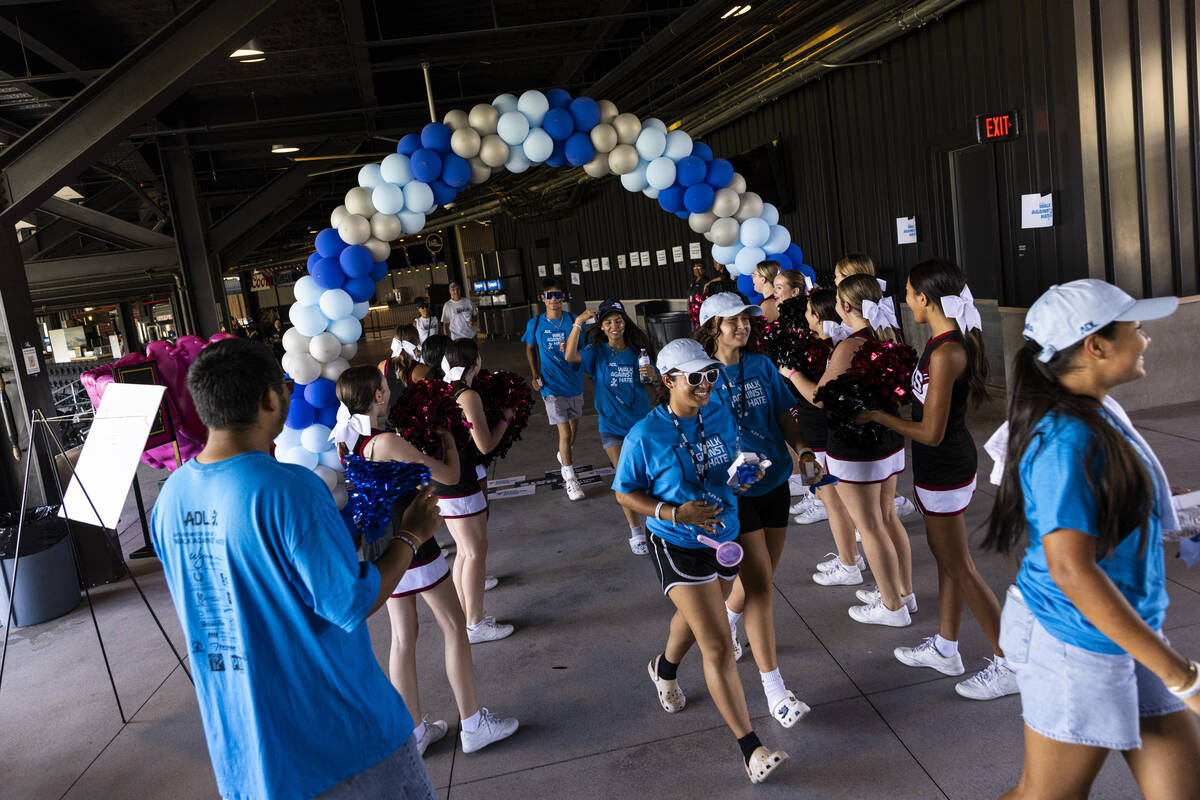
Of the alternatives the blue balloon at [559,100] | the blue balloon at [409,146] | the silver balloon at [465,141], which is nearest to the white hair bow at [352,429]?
the silver balloon at [465,141]

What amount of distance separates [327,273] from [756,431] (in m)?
4.44

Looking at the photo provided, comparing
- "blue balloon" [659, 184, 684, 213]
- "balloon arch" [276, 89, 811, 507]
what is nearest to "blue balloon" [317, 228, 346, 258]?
"balloon arch" [276, 89, 811, 507]

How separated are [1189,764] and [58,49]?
1167 centimetres

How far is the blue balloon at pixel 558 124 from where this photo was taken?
7109 millimetres

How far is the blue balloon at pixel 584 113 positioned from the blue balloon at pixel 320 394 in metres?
3.05

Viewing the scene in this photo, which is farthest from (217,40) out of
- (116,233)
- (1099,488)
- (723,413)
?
(116,233)

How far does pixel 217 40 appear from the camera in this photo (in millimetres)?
6754

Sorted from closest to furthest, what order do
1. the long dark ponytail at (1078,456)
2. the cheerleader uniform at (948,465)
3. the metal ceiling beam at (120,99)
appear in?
1. the long dark ponytail at (1078,456)
2. the cheerleader uniform at (948,465)
3. the metal ceiling beam at (120,99)

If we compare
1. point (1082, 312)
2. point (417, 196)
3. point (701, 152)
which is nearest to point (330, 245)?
point (417, 196)

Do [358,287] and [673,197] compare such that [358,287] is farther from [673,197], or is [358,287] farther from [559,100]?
[673,197]

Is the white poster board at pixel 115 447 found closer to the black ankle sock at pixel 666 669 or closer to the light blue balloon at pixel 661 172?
the black ankle sock at pixel 666 669

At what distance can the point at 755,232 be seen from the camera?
290 inches

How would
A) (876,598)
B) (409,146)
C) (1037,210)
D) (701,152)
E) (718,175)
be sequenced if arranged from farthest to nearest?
(1037,210) < (701,152) < (718,175) < (409,146) < (876,598)

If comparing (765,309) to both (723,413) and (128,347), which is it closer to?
(723,413)
